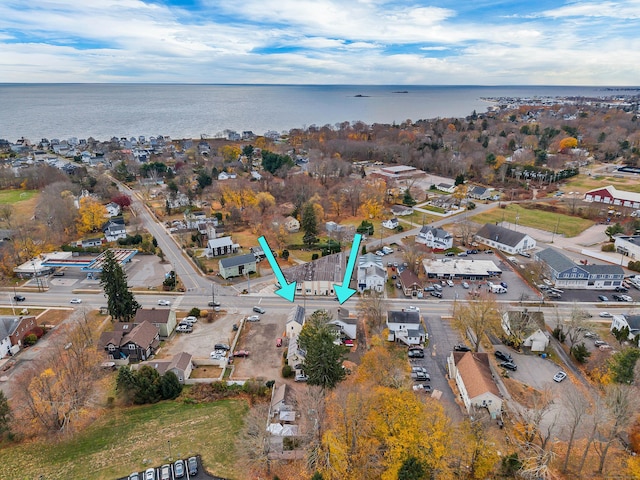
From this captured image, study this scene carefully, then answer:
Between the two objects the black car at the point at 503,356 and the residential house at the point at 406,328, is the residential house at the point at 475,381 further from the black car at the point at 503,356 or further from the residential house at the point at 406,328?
the residential house at the point at 406,328

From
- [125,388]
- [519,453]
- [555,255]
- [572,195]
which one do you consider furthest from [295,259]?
[572,195]

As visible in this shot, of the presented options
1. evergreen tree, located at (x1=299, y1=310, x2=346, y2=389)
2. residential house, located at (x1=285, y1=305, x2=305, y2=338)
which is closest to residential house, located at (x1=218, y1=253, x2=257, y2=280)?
residential house, located at (x1=285, y1=305, x2=305, y2=338)

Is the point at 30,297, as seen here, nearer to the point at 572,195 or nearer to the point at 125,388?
the point at 125,388

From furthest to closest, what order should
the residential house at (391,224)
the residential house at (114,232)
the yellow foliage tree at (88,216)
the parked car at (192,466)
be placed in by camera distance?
the residential house at (391,224) < the yellow foliage tree at (88,216) < the residential house at (114,232) < the parked car at (192,466)

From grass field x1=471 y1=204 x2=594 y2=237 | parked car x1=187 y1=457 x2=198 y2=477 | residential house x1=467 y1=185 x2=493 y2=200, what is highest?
residential house x1=467 y1=185 x2=493 y2=200

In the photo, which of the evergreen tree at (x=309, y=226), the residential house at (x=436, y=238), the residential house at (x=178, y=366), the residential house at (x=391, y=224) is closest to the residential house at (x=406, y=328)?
the residential house at (x=178, y=366)

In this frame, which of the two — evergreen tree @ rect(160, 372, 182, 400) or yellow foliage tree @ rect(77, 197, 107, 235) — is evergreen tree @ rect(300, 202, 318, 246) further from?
yellow foliage tree @ rect(77, 197, 107, 235)

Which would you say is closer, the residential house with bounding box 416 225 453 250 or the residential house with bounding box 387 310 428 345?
the residential house with bounding box 387 310 428 345
